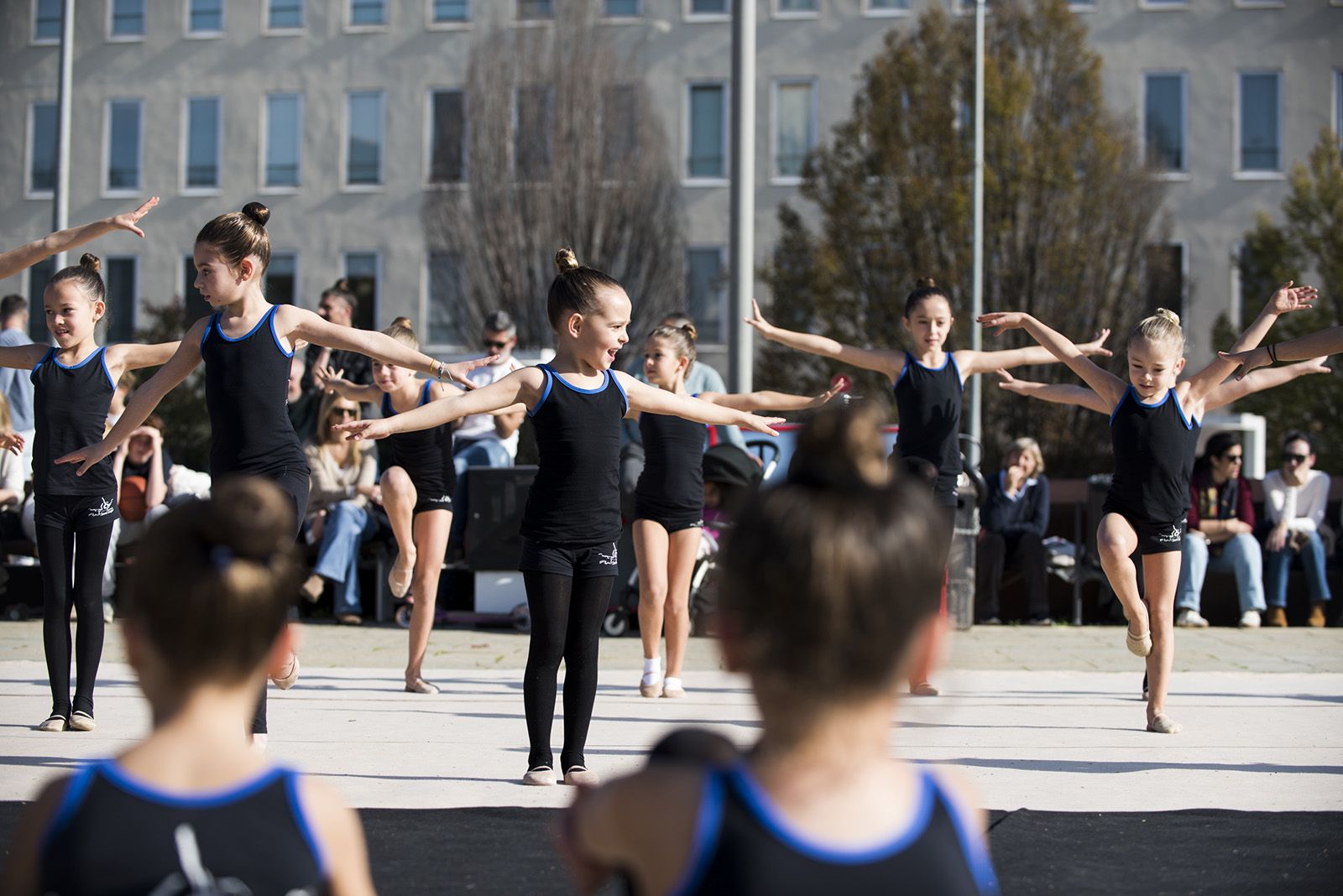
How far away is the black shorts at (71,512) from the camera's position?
6.60 m

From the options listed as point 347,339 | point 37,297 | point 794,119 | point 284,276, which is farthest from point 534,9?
point 347,339

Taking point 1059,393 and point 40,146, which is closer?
point 1059,393

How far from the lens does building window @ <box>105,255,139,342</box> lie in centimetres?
3738

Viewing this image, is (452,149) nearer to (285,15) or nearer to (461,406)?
(285,15)

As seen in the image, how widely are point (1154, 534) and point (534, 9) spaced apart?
3031 centimetres

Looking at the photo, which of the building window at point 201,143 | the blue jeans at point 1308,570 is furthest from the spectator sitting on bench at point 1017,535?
the building window at point 201,143

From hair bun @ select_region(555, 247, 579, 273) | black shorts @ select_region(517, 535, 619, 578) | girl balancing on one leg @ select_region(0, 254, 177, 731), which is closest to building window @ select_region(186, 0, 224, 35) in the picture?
girl balancing on one leg @ select_region(0, 254, 177, 731)

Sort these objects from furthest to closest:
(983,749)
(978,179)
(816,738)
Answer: (978,179) < (983,749) < (816,738)

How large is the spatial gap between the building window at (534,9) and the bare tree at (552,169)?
107 centimetres

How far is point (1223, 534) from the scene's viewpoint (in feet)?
41.6

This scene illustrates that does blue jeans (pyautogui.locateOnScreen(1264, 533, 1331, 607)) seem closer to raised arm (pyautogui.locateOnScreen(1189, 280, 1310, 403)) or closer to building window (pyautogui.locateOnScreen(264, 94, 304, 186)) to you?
raised arm (pyautogui.locateOnScreen(1189, 280, 1310, 403))

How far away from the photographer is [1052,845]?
4477 millimetres

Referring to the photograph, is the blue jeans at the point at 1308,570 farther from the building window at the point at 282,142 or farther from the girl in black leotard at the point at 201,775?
the building window at the point at 282,142

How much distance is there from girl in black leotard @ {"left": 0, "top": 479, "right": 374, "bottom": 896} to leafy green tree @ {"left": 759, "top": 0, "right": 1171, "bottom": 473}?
27616 mm
